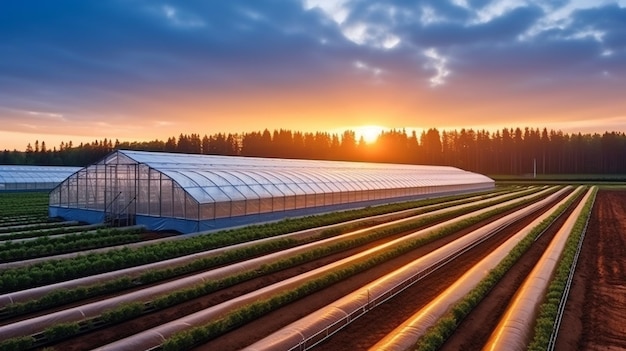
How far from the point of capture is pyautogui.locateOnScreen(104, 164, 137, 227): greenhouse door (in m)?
27.8

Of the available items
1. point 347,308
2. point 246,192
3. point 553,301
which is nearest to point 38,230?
point 246,192

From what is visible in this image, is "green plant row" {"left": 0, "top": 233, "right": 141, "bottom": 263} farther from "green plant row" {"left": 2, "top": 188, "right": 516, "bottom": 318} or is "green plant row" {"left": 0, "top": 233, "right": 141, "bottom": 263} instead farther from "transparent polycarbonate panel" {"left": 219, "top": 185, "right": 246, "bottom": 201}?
"green plant row" {"left": 2, "top": 188, "right": 516, "bottom": 318}

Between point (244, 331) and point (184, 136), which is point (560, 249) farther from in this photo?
point (184, 136)

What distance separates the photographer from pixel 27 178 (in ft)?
206

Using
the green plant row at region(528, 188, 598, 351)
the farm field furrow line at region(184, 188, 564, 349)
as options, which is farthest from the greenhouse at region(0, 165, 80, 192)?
the green plant row at region(528, 188, 598, 351)

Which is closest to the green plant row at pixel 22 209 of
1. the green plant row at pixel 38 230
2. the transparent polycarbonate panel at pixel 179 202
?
the green plant row at pixel 38 230

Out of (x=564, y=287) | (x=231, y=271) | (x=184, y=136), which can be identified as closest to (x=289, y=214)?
(x=231, y=271)

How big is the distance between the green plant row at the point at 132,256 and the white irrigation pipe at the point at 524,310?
42.4 feet

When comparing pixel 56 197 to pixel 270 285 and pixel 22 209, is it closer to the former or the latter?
pixel 22 209

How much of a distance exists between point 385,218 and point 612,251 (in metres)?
14.0

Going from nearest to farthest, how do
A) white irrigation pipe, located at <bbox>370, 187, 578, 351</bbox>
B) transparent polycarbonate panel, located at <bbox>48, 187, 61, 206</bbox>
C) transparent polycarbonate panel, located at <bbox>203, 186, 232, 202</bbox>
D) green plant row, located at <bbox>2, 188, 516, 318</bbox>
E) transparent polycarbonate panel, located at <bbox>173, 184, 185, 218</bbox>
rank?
white irrigation pipe, located at <bbox>370, 187, 578, 351</bbox> → green plant row, located at <bbox>2, 188, 516, 318</bbox> → transparent polycarbonate panel, located at <bbox>173, 184, 185, 218</bbox> → transparent polycarbonate panel, located at <bbox>203, 186, 232, 202</bbox> → transparent polycarbonate panel, located at <bbox>48, 187, 61, 206</bbox>

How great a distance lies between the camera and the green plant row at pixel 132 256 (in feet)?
48.9

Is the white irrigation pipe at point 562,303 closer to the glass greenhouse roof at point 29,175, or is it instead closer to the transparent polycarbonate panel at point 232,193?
the transparent polycarbonate panel at point 232,193

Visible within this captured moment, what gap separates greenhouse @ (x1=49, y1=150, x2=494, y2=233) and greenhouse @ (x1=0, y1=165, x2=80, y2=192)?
3508 cm
